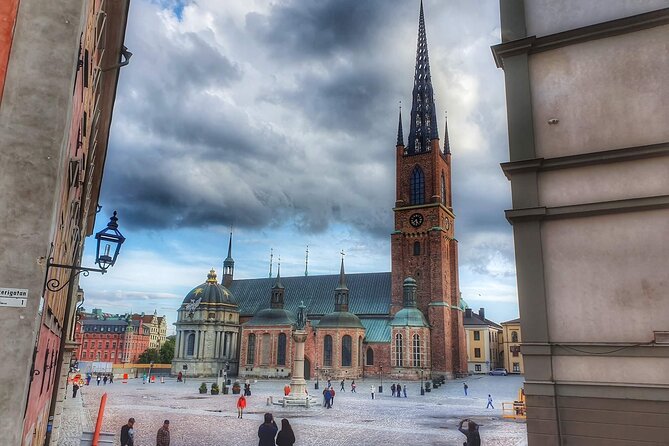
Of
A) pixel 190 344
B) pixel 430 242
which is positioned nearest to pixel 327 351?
pixel 430 242

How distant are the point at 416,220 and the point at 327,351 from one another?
20.8 meters

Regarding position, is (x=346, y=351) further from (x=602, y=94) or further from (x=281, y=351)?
(x=602, y=94)

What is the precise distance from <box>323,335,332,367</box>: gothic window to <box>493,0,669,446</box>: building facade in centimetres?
5883

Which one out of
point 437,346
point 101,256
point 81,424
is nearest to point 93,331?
point 437,346

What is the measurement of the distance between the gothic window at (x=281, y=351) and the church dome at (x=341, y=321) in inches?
230

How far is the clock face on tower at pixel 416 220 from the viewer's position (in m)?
69.4

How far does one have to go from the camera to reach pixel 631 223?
9297 mm

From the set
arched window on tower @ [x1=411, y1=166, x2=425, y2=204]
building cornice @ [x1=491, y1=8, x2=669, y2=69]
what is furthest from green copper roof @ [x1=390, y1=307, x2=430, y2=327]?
building cornice @ [x1=491, y1=8, x2=669, y2=69]

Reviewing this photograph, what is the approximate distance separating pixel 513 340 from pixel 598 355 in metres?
102

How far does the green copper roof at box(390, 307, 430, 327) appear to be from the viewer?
62.8m

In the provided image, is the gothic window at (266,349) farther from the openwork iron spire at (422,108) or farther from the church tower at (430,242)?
the openwork iron spire at (422,108)

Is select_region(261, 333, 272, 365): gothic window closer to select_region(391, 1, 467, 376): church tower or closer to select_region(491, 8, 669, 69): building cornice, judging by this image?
select_region(391, 1, 467, 376): church tower

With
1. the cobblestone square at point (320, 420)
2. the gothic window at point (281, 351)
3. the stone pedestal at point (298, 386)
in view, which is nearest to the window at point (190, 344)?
the gothic window at point (281, 351)

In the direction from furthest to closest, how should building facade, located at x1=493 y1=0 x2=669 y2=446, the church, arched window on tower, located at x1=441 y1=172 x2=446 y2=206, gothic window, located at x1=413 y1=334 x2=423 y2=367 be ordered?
arched window on tower, located at x1=441 y1=172 x2=446 y2=206 → the church → gothic window, located at x1=413 y1=334 x2=423 y2=367 → building facade, located at x1=493 y1=0 x2=669 y2=446
